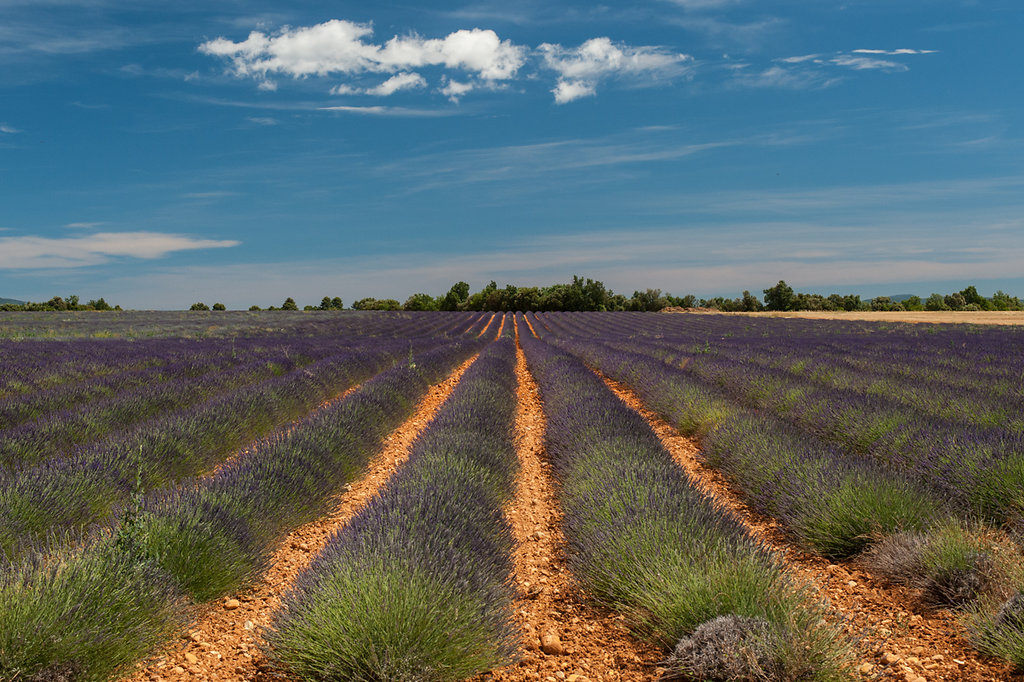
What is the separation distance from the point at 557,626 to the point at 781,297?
269 ft

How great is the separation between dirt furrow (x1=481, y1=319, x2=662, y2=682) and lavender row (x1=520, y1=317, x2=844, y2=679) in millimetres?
112

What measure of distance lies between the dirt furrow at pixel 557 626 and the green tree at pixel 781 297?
80.0 metres

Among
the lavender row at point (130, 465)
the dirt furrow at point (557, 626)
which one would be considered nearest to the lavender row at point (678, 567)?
the dirt furrow at point (557, 626)

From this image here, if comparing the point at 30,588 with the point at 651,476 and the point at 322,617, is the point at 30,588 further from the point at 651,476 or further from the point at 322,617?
the point at 651,476

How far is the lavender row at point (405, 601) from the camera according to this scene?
6.68 feet

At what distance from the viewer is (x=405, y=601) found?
210 centimetres

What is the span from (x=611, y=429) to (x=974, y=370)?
8.56 metres

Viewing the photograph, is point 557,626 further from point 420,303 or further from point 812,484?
point 420,303

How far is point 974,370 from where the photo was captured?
9781 mm

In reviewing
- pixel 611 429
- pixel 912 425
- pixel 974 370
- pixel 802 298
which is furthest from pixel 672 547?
pixel 802 298

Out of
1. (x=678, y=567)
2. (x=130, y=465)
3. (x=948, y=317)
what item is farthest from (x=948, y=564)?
(x=948, y=317)

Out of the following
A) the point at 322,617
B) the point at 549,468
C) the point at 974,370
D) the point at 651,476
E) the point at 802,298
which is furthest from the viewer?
the point at 802,298

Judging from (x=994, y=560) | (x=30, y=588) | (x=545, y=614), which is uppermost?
→ (x=30, y=588)

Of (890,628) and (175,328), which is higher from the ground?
(175,328)
